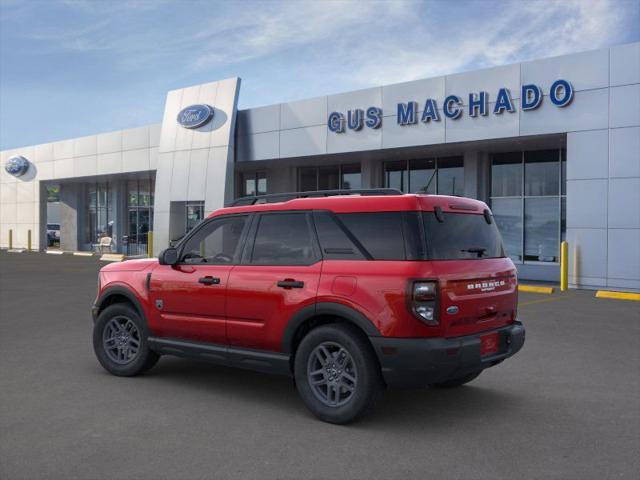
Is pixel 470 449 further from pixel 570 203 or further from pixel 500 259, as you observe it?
pixel 570 203

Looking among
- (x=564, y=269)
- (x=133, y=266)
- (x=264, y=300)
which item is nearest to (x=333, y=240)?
(x=264, y=300)

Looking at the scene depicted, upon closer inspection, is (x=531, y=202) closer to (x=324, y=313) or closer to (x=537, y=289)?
(x=537, y=289)

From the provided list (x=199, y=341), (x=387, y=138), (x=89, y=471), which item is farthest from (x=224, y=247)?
(x=387, y=138)

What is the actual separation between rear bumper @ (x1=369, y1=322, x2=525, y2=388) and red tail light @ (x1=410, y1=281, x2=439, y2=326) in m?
0.17

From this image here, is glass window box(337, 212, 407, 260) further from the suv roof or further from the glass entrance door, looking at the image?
the glass entrance door

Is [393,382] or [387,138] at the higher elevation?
[387,138]

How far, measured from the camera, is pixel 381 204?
16.3 feet

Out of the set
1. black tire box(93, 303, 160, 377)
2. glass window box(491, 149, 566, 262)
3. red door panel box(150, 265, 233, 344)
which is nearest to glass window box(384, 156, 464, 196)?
glass window box(491, 149, 566, 262)

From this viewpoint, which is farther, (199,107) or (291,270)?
(199,107)

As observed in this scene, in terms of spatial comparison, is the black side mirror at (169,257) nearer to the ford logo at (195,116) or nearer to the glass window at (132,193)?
the ford logo at (195,116)

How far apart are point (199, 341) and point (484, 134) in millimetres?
13663

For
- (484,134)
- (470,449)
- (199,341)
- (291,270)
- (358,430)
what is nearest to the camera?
(470,449)

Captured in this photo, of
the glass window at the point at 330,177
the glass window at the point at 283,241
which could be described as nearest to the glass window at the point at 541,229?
the glass window at the point at 330,177

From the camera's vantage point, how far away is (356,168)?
23.9 meters
